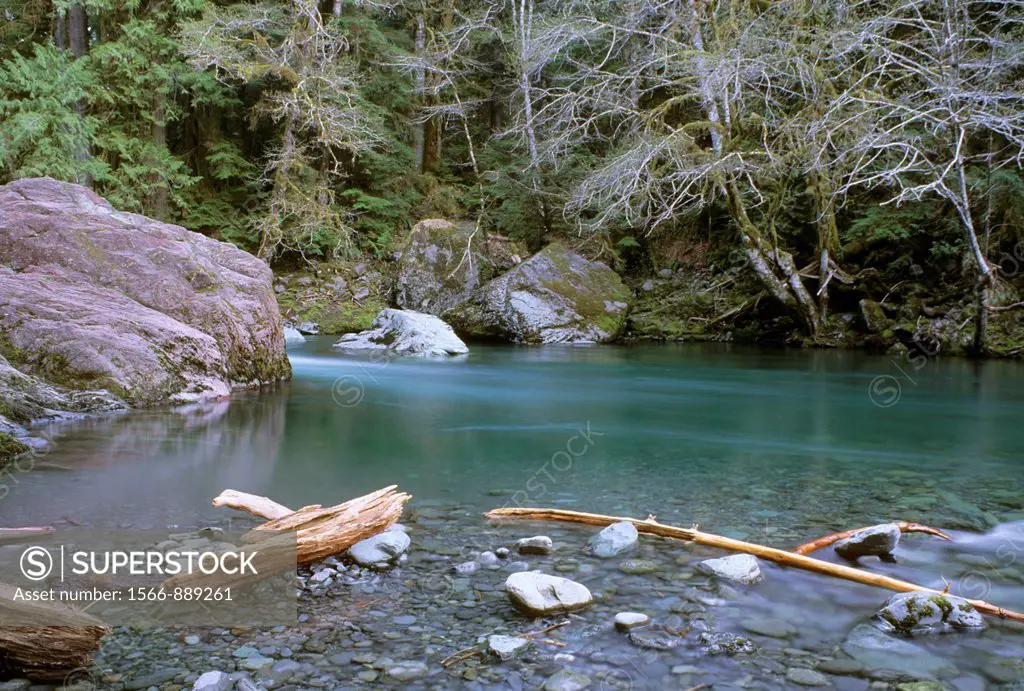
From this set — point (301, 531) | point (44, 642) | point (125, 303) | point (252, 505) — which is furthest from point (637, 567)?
point (125, 303)

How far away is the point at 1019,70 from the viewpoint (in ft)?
41.8

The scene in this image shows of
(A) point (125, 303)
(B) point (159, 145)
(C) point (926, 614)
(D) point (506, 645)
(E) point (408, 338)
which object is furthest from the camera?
(B) point (159, 145)

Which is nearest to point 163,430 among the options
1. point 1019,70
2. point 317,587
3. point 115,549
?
point 115,549

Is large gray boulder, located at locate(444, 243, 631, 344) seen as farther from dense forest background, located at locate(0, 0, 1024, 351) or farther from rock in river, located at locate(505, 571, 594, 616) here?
rock in river, located at locate(505, 571, 594, 616)

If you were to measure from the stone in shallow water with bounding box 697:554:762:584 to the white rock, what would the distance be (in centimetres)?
178

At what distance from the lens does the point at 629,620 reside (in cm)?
228

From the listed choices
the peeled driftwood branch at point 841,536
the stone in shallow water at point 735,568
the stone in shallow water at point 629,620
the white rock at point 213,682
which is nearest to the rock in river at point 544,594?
the stone in shallow water at point 629,620

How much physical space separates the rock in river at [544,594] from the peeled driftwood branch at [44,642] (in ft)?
4.14

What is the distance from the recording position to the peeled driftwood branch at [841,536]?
118 inches

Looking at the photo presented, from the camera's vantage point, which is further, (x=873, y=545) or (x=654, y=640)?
(x=873, y=545)

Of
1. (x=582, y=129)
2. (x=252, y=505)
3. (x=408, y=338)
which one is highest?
(x=582, y=129)

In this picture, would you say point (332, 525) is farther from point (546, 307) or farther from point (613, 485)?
point (546, 307)

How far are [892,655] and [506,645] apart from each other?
3.93ft

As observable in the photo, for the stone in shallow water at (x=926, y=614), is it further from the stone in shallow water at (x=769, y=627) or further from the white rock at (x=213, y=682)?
the white rock at (x=213, y=682)
